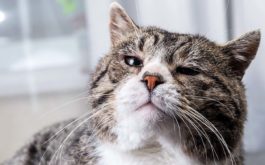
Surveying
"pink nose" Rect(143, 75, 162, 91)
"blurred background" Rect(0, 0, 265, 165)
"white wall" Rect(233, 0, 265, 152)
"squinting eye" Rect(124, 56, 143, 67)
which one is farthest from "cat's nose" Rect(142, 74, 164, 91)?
"blurred background" Rect(0, 0, 265, 165)

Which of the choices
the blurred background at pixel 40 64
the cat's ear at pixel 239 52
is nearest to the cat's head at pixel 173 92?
the cat's ear at pixel 239 52

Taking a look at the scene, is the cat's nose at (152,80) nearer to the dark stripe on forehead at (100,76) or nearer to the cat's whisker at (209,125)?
the cat's whisker at (209,125)

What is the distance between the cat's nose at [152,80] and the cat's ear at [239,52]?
0.79ft

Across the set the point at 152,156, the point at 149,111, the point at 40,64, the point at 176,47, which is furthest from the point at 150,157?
the point at 40,64

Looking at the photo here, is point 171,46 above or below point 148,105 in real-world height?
above

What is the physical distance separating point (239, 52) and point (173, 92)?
0.25 m

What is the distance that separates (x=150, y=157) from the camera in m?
0.99

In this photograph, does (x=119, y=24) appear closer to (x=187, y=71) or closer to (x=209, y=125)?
(x=187, y=71)

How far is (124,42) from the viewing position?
1.09 metres

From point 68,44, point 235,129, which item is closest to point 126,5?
point 68,44

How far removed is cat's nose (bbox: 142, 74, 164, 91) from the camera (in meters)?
0.89

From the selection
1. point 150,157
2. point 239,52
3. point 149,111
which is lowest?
point 150,157

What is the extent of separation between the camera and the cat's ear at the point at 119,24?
1.12 meters

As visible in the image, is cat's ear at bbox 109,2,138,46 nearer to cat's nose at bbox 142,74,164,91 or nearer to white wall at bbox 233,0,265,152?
cat's nose at bbox 142,74,164,91
